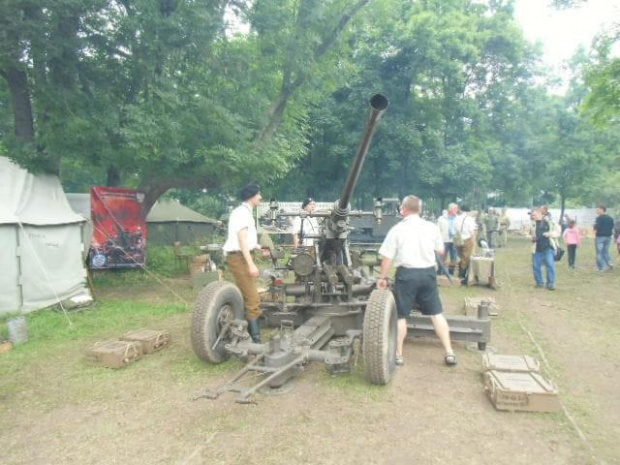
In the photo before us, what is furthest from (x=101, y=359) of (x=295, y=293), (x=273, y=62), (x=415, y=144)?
(x=415, y=144)

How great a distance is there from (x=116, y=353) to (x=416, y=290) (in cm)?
337

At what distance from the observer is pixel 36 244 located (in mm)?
8078

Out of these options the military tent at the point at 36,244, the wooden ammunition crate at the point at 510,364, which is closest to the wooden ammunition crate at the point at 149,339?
the military tent at the point at 36,244

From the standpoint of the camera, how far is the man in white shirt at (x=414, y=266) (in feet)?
16.4

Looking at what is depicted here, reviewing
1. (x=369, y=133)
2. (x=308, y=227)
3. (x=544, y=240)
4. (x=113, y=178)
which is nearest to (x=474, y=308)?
(x=544, y=240)

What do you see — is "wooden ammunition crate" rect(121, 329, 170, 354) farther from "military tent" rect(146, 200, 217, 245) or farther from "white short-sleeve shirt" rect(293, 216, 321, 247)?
"military tent" rect(146, 200, 217, 245)

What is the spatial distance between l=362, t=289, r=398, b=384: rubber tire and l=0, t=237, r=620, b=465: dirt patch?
0.60ft

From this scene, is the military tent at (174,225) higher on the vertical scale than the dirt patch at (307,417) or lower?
higher

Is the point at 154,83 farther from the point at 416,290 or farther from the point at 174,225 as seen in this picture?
the point at 174,225

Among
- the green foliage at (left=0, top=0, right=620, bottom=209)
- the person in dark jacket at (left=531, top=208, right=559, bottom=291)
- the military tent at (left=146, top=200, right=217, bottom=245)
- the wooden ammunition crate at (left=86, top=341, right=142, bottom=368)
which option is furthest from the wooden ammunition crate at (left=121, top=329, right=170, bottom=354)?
the military tent at (left=146, top=200, right=217, bottom=245)

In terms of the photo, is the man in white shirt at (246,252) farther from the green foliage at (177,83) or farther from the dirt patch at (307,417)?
the green foliage at (177,83)

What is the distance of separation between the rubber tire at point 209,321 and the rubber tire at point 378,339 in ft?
5.31

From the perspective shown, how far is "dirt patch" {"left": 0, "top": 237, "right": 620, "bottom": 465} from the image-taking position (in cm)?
344

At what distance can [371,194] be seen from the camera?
24781mm
